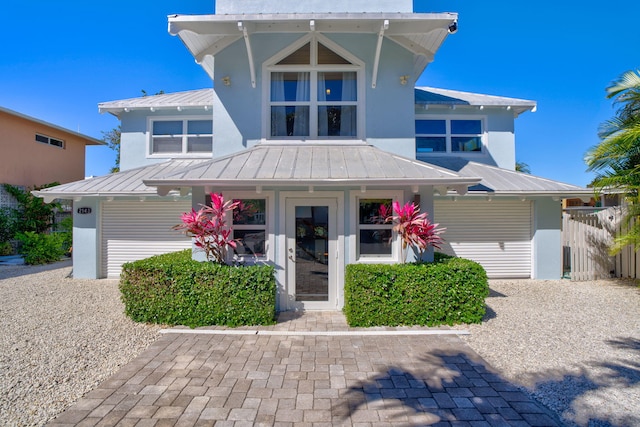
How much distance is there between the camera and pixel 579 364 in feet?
15.6

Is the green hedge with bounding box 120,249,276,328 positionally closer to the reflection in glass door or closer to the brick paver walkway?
the brick paver walkway

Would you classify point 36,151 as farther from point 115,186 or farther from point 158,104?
point 115,186

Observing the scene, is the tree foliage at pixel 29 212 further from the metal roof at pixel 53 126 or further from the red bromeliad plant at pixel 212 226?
the red bromeliad plant at pixel 212 226

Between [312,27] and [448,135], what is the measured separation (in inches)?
279

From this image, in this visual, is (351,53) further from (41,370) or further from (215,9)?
(41,370)

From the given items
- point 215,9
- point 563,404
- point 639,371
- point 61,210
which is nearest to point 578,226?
point 639,371

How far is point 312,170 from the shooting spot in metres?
6.54

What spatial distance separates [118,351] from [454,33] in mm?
9624

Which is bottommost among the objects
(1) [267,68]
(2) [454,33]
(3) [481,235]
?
(3) [481,235]

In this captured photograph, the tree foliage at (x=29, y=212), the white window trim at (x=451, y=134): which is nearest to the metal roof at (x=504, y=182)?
the white window trim at (x=451, y=134)

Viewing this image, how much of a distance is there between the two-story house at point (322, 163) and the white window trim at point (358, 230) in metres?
0.02

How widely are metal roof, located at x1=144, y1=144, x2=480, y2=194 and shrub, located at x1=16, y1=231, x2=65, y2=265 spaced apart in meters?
10.6

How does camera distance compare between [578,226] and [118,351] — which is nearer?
[118,351]

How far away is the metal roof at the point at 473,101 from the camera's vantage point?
454 inches
